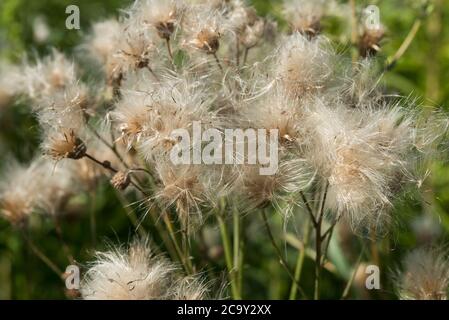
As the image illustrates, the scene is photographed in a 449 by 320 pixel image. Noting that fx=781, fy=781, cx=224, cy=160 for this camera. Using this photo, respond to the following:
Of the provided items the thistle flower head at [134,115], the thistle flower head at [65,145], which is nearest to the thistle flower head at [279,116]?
the thistle flower head at [134,115]

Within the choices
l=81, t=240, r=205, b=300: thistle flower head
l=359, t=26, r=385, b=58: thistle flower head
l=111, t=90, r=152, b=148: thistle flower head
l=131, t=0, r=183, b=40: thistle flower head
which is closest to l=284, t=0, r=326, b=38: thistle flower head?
l=359, t=26, r=385, b=58: thistle flower head

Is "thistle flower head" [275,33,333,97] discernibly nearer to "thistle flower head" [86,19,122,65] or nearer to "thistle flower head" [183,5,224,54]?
"thistle flower head" [183,5,224,54]

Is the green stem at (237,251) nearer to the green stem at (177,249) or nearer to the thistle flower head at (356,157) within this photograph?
the green stem at (177,249)

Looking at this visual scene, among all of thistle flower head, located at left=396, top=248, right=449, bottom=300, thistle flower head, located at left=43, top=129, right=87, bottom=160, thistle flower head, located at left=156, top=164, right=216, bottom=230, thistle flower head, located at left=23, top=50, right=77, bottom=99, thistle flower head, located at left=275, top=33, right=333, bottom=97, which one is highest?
thistle flower head, located at left=23, top=50, right=77, bottom=99

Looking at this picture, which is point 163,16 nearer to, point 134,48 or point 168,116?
point 134,48

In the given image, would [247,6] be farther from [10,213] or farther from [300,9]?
[10,213]

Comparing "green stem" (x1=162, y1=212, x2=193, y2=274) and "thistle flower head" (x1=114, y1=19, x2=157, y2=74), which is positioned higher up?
"thistle flower head" (x1=114, y1=19, x2=157, y2=74)
